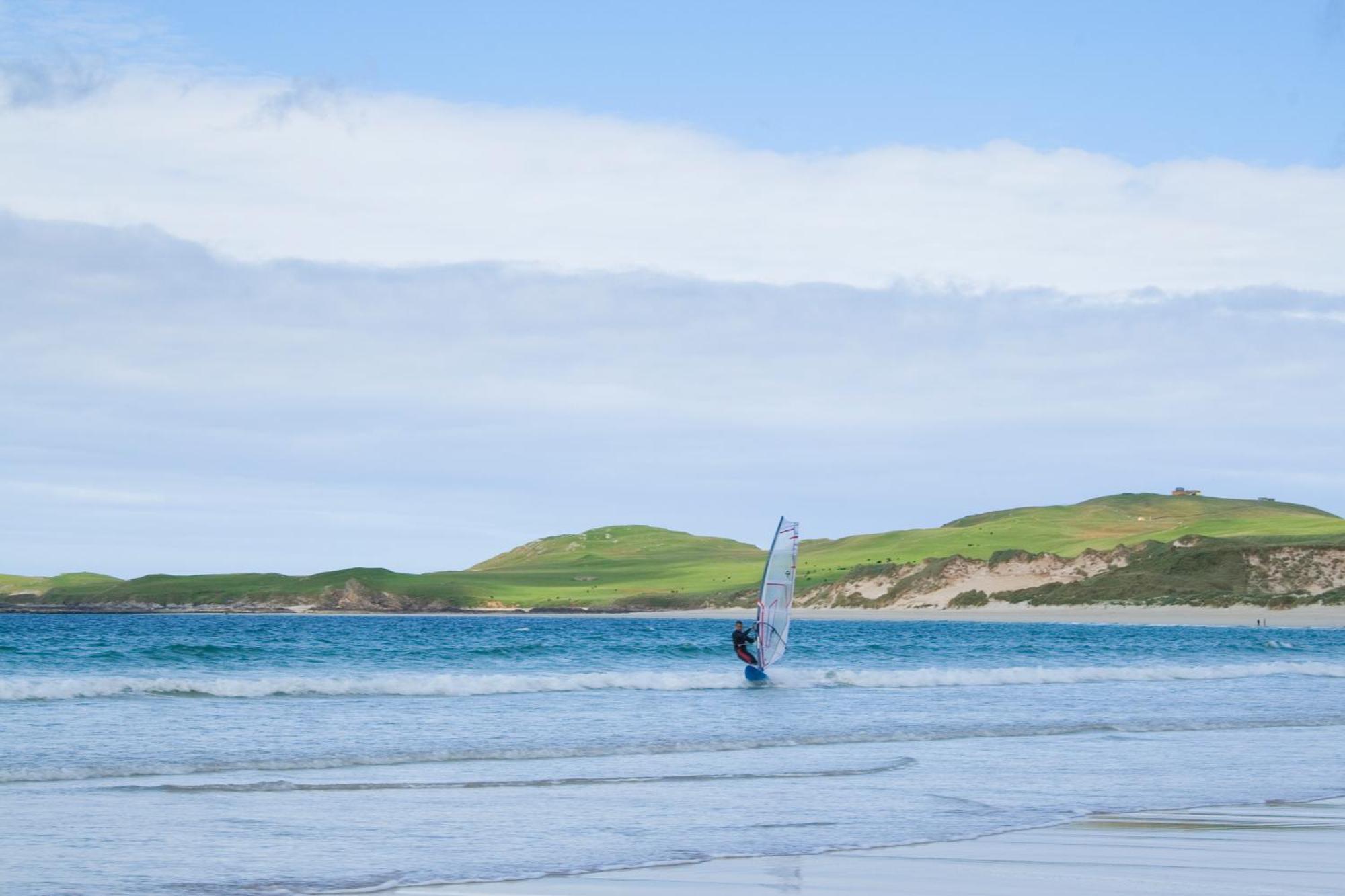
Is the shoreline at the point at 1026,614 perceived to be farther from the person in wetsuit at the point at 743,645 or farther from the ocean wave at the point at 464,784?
the ocean wave at the point at 464,784

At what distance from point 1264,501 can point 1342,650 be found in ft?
445

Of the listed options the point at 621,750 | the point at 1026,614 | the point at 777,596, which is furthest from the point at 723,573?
the point at 621,750

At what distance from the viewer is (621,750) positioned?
18609 mm

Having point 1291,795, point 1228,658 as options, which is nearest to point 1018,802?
point 1291,795

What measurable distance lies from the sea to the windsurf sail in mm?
831

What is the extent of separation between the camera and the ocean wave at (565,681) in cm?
2838

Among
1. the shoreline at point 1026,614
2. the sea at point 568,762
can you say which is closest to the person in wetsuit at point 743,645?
the sea at point 568,762

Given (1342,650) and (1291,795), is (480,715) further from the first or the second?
(1342,650)

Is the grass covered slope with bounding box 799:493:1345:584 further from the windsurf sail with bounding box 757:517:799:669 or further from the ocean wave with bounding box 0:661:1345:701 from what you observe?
the windsurf sail with bounding box 757:517:799:669

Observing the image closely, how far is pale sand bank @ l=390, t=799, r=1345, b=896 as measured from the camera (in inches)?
356

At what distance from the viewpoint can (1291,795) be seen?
13.8 meters

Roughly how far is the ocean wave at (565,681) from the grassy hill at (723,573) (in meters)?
94.9

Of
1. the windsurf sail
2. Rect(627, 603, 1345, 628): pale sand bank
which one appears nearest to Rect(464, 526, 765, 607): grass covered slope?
Rect(627, 603, 1345, 628): pale sand bank

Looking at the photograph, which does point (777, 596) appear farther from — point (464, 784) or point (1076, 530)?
point (1076, 530)
